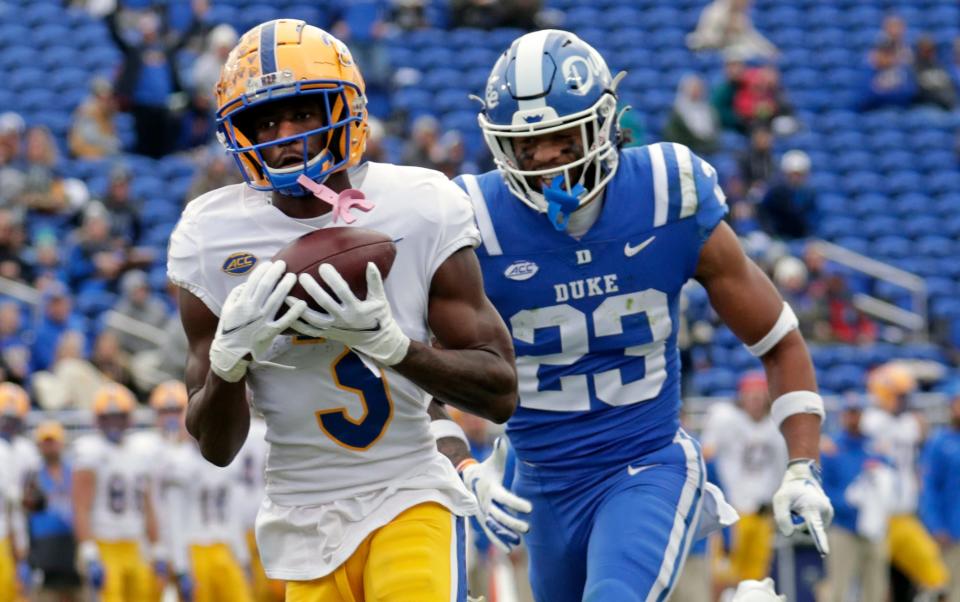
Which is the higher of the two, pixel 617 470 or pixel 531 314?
pixel 531 314

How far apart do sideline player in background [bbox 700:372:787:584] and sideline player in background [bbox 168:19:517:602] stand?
704 centimetres

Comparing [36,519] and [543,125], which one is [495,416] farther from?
[36,519]

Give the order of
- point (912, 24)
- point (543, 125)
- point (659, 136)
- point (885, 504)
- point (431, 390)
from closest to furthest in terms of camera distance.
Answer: point (431, 390) < point (543, 125) < point (885, 504) < point (659, 136) < point (912, 24)

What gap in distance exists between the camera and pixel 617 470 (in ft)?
14.5

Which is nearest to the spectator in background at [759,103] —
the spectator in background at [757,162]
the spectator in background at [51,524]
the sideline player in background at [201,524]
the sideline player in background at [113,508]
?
the spectator in background at [757,162]

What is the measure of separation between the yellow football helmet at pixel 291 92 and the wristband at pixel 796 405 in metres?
1.50

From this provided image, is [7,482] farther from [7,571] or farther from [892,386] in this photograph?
[892,386]

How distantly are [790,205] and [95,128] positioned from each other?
5.42 m

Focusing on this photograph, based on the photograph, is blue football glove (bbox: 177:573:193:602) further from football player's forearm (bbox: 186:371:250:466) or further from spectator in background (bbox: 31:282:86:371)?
football player's forearm (bbox: 186:371:250:466)

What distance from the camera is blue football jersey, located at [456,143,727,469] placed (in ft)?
14.5

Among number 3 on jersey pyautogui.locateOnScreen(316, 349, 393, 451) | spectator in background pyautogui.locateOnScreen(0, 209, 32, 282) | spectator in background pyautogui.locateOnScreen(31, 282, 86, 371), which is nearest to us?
number 3 on jersey pyautogui.locateOnScreen(316, 349, 393, 451)

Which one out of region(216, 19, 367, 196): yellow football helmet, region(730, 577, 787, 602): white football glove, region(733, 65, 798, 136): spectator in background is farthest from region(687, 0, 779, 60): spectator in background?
region(216, 19, 367, 196): yellow football helmet

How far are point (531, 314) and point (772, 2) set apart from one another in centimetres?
1308

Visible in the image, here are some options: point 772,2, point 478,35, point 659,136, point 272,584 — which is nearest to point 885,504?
point 272,584
